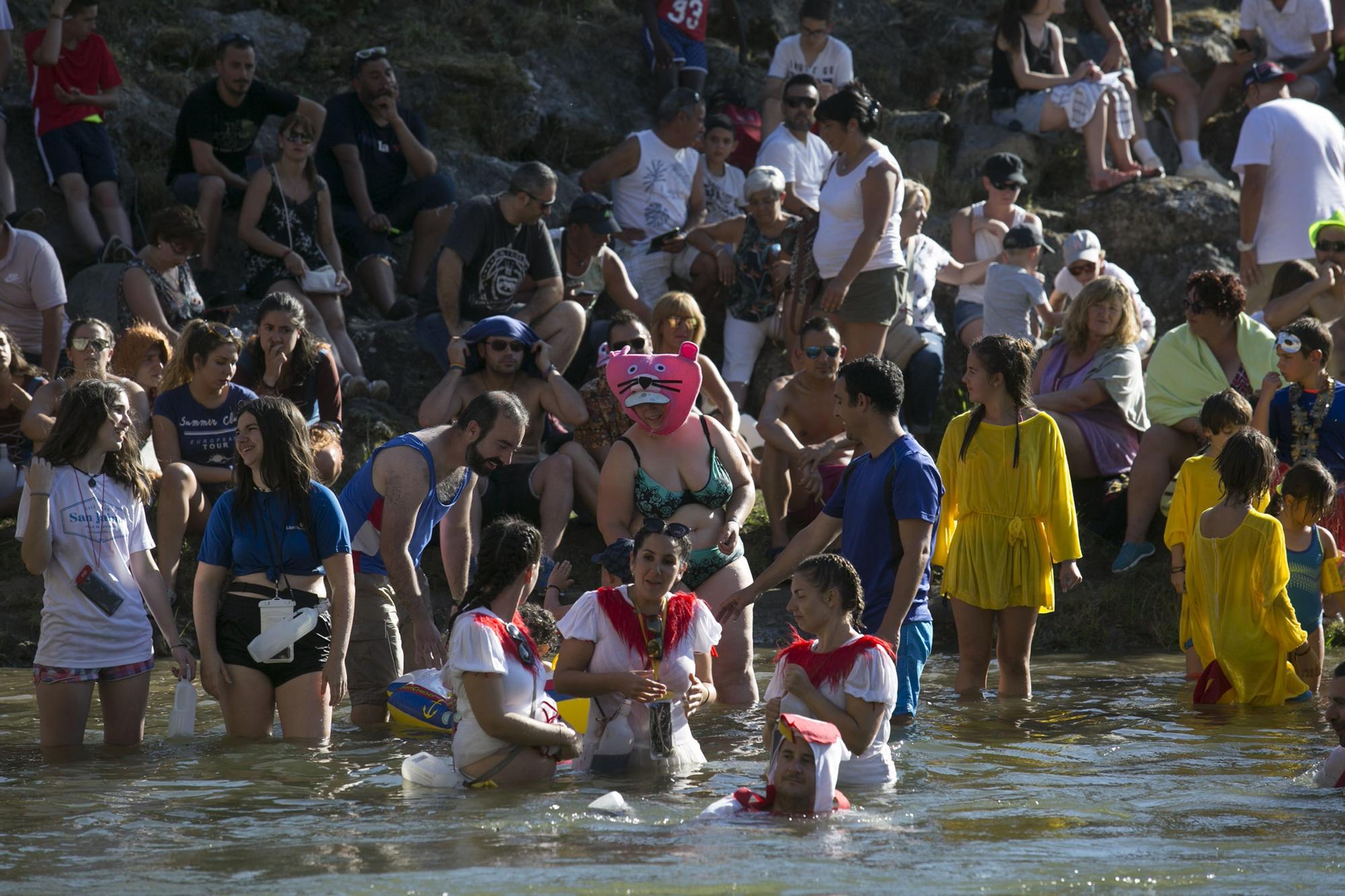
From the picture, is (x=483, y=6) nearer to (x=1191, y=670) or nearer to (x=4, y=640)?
(x=4, y=640)

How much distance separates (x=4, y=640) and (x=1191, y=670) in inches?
276

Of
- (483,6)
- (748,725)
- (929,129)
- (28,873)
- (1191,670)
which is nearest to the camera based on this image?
(28,873)

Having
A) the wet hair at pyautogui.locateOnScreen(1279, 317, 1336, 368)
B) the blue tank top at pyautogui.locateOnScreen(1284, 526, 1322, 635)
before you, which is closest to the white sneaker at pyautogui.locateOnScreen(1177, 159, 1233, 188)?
the wet hair at pyautogui.locateOnScreen(1279, 317, 1336, 368)

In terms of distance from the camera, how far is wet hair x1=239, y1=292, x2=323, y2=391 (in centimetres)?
974

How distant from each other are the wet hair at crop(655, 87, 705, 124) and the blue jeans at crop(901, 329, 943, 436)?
111 inches

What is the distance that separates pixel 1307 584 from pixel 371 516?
4839 millimetres

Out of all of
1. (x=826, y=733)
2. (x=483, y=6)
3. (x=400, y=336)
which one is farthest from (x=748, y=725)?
(x=483, y=6)

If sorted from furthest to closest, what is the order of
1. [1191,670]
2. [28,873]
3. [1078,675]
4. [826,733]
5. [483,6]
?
[483,6] < [1078,675] < [1191,670] < [826,733] < [28,873]

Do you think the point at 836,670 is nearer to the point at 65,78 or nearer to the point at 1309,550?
the point at 1309,550

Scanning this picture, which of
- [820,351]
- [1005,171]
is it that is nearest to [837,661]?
[820,351]

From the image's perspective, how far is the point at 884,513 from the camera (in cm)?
707

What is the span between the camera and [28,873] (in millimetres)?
5391

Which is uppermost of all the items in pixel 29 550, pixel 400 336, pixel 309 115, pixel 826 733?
pixel 309 115

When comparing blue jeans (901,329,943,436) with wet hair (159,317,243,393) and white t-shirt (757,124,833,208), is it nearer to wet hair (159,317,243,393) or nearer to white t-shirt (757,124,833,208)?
white t-shirt (757,124,833,208)
